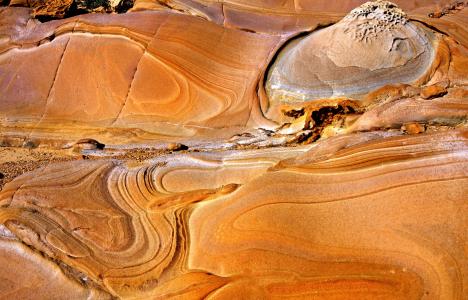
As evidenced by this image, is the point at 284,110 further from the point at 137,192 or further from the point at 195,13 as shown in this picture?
the point at 195,13

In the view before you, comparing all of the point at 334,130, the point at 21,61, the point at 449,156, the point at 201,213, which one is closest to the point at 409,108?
the point at 334,130

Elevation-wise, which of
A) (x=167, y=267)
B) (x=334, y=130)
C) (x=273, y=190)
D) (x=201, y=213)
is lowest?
(x=167, y=267)

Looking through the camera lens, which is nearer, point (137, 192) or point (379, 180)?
point (379, 180)

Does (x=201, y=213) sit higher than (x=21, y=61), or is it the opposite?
(x=201, y=213)

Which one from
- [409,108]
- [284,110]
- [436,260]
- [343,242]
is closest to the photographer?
[436,260]

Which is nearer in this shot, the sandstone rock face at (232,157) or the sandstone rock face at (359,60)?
the sandstone rock face at (232,157)

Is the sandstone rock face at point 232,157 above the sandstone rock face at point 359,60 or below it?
below

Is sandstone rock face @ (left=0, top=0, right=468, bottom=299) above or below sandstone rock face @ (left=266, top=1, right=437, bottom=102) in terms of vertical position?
below

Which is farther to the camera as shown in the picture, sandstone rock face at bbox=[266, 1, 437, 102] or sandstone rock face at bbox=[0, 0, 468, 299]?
sandstone rock face at bbox=[266, 1, 437, 102]
